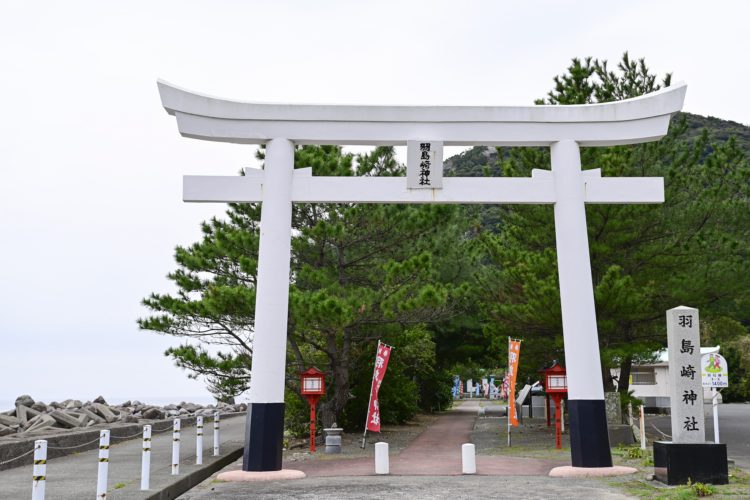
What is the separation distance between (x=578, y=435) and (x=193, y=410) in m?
22.6

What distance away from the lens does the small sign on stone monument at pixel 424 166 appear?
12312 mm

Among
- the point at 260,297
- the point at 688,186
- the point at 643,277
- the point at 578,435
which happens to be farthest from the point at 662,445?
the point at 688,186

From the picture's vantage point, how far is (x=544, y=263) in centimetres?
1762

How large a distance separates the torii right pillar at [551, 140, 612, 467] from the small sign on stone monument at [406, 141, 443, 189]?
210 centimetres

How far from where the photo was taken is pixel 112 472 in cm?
1167

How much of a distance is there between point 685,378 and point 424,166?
539 centimetres

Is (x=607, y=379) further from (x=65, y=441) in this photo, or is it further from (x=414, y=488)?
(x=65, y=441)

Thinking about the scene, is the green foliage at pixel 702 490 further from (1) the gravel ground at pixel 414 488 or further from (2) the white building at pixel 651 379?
(2) the white building at pixel 651 379

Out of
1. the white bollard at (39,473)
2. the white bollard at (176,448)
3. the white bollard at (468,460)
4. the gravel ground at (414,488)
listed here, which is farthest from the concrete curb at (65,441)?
the white bollard at (468,460)

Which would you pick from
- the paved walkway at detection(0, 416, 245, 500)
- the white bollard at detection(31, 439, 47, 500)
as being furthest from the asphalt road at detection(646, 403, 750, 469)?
the white bollard at detection(31, 439, 47, 500)

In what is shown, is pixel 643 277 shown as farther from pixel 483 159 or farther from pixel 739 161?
pixel 483 159

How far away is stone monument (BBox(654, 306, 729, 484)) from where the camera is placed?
984 centimetres

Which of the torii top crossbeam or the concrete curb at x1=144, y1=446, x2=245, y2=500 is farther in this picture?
the torii top crossbeam

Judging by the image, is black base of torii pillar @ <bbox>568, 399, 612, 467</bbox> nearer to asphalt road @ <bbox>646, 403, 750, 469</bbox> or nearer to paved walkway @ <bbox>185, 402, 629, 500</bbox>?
paved walkway @ <bbox>185, 402, 629, 500</bbox>
